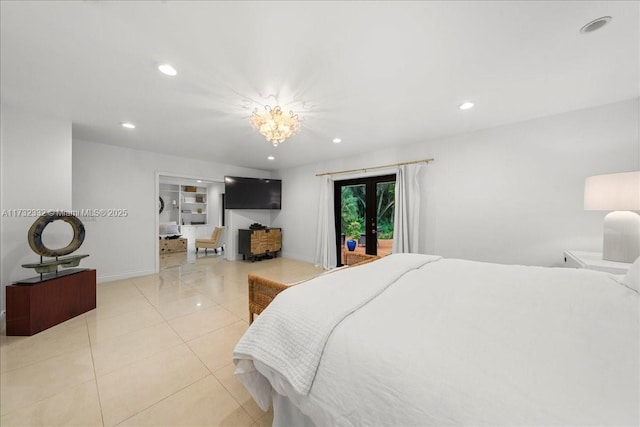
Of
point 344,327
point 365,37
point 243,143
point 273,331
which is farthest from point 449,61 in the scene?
point 243,143

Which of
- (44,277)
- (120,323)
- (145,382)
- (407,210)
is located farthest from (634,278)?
(44,277)

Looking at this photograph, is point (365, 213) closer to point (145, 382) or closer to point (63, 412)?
point (145, 382)

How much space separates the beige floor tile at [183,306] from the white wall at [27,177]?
1550 millimetres

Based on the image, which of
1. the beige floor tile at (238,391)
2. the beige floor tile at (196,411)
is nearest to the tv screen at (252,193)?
the beige floor tile at (238,391)

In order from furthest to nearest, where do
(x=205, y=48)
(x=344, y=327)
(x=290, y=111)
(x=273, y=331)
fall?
(x=290, y=111)
(x=205, y=48)
(x=273, y=331)
(x=344, y=327)

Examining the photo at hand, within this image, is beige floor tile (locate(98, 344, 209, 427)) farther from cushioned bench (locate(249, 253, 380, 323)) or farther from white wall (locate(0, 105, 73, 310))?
white wall (locate(0, 105, 73, 310))

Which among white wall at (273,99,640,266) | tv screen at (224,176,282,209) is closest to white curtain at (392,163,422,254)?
white wall at (273,99,640,266)

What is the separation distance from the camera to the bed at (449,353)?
62cm

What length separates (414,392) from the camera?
2.25ft

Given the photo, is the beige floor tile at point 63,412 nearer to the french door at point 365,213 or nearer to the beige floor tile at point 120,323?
the beige floor tile at point 120,323

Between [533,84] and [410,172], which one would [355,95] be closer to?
[533,84]

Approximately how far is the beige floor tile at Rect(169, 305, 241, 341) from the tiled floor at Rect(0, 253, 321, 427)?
0.04 feet

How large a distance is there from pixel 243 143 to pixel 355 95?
7.57 feet

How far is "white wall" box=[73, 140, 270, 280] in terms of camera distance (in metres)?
3.66
